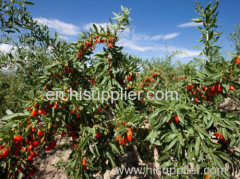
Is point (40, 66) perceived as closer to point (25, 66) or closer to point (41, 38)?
point (25, 66)

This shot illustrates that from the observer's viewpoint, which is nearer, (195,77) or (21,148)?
(21,148)

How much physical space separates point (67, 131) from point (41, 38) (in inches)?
68.4

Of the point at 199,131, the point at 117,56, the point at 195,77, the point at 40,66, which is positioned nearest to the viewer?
the point at 199,131

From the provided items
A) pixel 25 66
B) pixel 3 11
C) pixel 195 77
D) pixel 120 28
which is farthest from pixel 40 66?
pixel 195 77

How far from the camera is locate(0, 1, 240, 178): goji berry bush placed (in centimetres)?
147

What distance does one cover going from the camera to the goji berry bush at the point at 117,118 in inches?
57.9

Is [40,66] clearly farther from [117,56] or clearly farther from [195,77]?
[195,77]

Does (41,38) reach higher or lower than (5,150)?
higher

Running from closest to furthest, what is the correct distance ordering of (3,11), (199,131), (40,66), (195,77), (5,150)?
(5,150) < (199,131) < (195,77) < (3,11) < (40,66)

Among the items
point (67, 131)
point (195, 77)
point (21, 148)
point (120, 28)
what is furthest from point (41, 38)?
point (195, 77)

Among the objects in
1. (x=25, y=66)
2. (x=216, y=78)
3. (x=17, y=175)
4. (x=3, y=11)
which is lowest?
(x=17, y=175)

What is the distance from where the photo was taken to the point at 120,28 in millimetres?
2371

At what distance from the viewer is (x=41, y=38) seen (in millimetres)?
2641

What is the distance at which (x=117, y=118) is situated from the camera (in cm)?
188
